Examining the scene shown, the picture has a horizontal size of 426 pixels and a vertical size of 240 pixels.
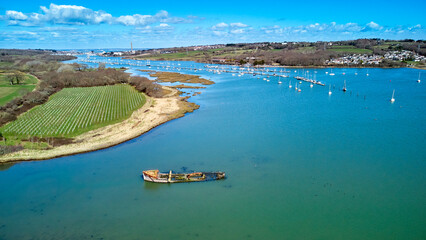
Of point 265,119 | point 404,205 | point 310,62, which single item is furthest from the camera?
point 310,62

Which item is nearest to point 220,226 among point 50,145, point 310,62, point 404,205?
point 404,205

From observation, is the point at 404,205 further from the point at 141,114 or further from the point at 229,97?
the point at 229,97

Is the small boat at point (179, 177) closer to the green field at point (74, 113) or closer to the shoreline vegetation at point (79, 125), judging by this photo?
the shoreline vegetation at point (79, 125)

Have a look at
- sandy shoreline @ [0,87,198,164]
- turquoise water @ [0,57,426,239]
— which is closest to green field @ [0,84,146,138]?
sandy shoreline @ [0,87,198,164]

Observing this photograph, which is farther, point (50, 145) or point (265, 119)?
point (265, 119)

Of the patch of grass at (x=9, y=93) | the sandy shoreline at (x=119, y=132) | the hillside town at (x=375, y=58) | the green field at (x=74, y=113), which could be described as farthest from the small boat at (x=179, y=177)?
the hillside town at (x=375, y=58)

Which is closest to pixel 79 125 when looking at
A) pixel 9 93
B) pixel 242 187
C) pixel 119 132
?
pixel 119 132

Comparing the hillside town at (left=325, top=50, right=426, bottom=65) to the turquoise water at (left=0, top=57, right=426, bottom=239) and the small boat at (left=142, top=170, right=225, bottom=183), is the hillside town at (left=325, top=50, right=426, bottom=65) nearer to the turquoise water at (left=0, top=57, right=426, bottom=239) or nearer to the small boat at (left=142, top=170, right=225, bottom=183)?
the turquoise water at (left=0, top=57, right=426, bottom=239)

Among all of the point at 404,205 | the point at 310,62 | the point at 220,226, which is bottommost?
the point at 220,226
